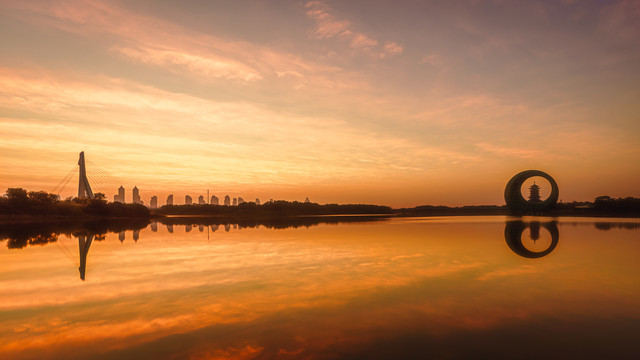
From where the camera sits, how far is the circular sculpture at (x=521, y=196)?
69.2 m

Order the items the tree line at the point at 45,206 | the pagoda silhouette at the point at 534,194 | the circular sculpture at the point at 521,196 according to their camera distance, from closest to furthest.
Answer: the tree line at the point at 45,206, the circular sculpture at the point at 521,196, the pagoda silhouette at the point at 534,194

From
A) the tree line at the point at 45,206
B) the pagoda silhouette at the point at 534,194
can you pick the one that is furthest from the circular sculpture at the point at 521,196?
the tree line at the point at 45,206

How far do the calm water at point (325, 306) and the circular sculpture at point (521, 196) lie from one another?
58.5 m

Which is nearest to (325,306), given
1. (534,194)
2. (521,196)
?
(521,196)

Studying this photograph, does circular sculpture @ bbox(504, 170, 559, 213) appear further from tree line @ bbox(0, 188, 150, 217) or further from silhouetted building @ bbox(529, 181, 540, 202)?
tree line @ bbox(0, 188, 150, 217)

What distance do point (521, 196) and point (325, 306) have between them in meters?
79.7

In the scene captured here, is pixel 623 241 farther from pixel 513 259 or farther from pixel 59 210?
pixel 59 210

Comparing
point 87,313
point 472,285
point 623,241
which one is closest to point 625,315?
point 472,285

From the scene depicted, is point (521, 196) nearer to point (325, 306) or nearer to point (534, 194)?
point (534, 194)

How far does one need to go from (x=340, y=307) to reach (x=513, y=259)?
41.8ft

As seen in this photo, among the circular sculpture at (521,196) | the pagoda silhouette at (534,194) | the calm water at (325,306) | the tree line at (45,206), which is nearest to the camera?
the calm water at (325,306)

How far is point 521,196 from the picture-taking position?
75.1m

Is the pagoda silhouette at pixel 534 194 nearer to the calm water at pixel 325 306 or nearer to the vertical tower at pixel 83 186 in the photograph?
the calm water at pixel 325 306

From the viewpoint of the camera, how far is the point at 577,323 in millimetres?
8781
